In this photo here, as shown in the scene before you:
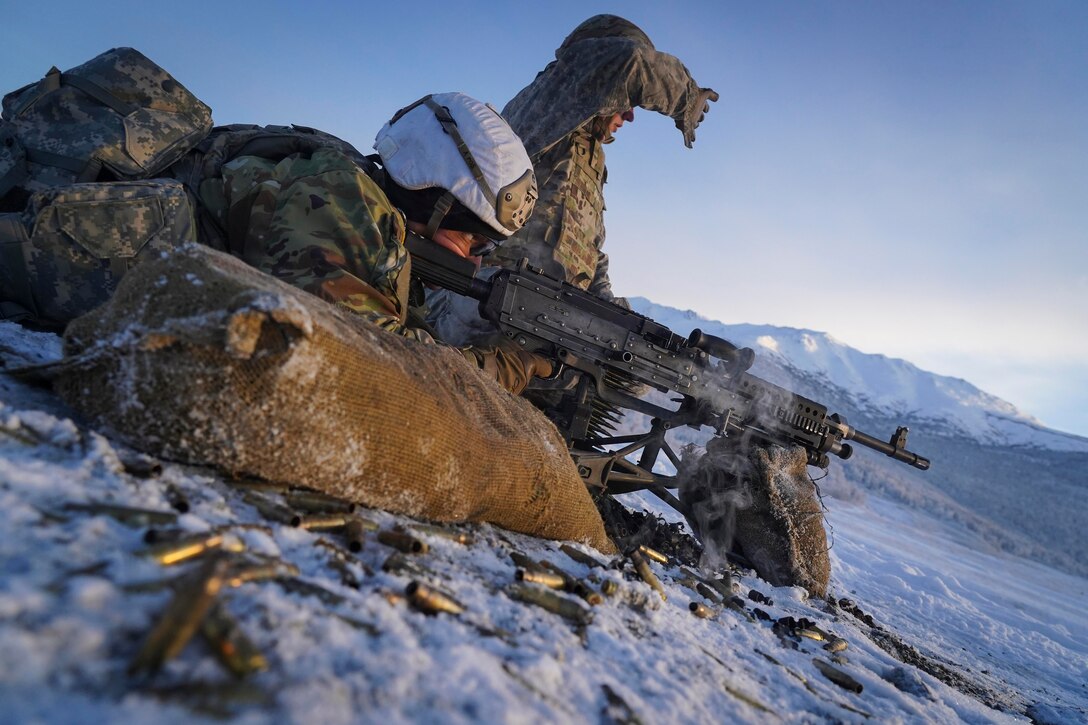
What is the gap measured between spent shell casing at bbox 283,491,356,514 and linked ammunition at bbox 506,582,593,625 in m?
0.62

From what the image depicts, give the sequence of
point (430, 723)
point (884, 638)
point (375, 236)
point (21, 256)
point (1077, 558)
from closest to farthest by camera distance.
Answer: point (430, 723) → point (21, 256) → point (375, 236) → point (884, 638) → point (1077, 558)

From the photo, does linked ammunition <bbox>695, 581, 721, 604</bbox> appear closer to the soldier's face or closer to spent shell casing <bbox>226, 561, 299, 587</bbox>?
spent shell casing <bbox>226, 561, 299, 587</bbox>

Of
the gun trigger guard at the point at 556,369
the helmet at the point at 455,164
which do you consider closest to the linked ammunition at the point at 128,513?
the helmet at the point at 455,164

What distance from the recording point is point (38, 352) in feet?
7.66

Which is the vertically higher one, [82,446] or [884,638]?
[82,446]

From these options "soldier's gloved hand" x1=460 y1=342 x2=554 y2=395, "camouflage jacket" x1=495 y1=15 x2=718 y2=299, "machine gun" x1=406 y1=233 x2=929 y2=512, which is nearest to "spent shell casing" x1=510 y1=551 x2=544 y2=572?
"soldier's gloved hand" x1=460 y1=342 x2=554 y2=395

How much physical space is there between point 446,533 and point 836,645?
247 centimetres

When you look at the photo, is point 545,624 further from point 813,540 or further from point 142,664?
point 813,540

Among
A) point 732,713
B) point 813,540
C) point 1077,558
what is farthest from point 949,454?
point 732,713

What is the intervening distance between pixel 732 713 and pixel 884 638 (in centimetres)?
318

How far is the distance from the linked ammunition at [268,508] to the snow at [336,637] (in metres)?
0.03

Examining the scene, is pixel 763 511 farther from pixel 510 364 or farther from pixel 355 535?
pixel 355 535

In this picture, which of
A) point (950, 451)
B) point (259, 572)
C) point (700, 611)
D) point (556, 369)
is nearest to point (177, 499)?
point (259, 572)

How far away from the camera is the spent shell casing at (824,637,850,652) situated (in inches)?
121
